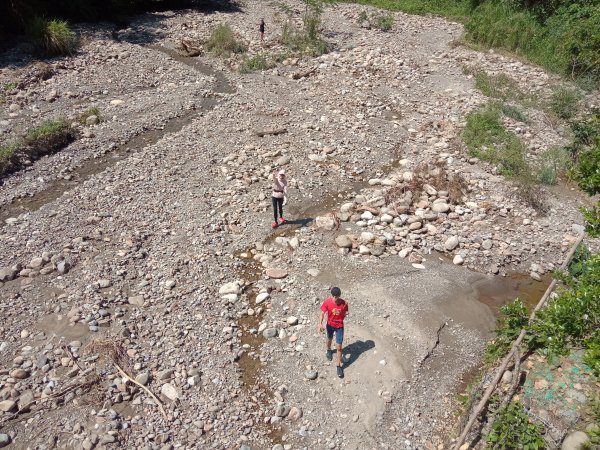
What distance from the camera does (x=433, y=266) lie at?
10.5 m

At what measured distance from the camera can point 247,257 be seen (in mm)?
10703

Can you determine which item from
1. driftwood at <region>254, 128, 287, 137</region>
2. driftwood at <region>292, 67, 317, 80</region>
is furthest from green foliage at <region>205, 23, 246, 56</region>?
driftwood at <region>254, 128, 287, 137</region>

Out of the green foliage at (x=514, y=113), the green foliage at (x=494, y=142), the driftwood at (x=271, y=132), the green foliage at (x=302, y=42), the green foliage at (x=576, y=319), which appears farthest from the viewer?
the green foliage at (x=302, y=42)

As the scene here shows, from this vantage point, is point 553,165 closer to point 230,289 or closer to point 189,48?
point 230,289

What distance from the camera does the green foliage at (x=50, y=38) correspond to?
1908cm

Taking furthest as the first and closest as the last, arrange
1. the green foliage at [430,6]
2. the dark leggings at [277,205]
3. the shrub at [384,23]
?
the green foliage at [430,6], the shrub at [384,23], the dark leggings at [277,205]

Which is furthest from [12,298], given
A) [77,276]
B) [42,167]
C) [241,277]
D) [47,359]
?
[42,167]

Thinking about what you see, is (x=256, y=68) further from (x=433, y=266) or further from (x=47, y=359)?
(x=47, y=359)

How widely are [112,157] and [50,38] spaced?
882 centimetres

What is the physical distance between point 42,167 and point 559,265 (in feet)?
48.4

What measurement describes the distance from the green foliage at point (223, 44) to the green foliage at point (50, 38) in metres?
6.22

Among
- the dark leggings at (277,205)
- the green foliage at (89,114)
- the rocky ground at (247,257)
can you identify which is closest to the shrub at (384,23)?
the rocky ground at (247,257)

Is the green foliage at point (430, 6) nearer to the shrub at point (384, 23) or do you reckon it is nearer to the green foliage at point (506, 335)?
the shrub at point (384, 23)

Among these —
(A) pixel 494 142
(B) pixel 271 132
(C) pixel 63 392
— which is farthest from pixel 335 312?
(A) pixel 494 142
